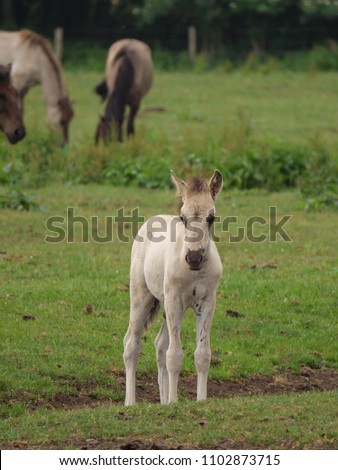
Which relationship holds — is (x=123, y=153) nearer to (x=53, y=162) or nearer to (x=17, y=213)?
(x=53, y=162)

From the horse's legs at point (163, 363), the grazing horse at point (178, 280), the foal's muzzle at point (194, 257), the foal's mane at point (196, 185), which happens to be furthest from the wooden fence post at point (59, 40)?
the foal's muzzle at point (194, 257)

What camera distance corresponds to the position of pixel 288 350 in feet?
34.6

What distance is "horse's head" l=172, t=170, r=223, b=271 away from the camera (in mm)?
8039

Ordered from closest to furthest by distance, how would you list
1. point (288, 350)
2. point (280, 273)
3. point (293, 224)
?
1. point (288, 350)
2. point (280, 273)
3. point (293, 224)

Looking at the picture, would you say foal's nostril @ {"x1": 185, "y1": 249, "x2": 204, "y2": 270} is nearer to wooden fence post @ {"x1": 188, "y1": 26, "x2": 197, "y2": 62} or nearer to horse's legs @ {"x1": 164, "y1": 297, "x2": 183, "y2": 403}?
horse's legs @ {"x1": 164, "y1": 297, "x2": 183, "y2": 403}

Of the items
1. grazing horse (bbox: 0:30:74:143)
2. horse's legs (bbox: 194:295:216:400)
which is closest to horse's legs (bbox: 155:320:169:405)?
horse's legs (bbox: 194:295:216:400)

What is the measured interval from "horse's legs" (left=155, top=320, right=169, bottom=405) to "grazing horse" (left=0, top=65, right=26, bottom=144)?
9.02 meters

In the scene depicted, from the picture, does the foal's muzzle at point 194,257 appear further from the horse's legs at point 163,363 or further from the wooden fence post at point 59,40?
the wooden fence post at point 59,40

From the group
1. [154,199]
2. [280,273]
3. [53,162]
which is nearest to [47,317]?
[280,273]

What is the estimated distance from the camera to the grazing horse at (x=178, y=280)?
8.20m

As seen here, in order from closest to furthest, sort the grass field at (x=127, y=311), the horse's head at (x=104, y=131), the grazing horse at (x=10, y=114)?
the grass field at (x=127, y=311), the grazing horse at (x=10, y=114), the horse's head at (x=104, y=131)

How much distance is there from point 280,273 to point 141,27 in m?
29.8

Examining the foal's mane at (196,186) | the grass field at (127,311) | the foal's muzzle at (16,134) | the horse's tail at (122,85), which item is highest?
the horse's tail at (122,85)

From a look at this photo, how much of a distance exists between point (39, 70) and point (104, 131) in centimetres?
309
